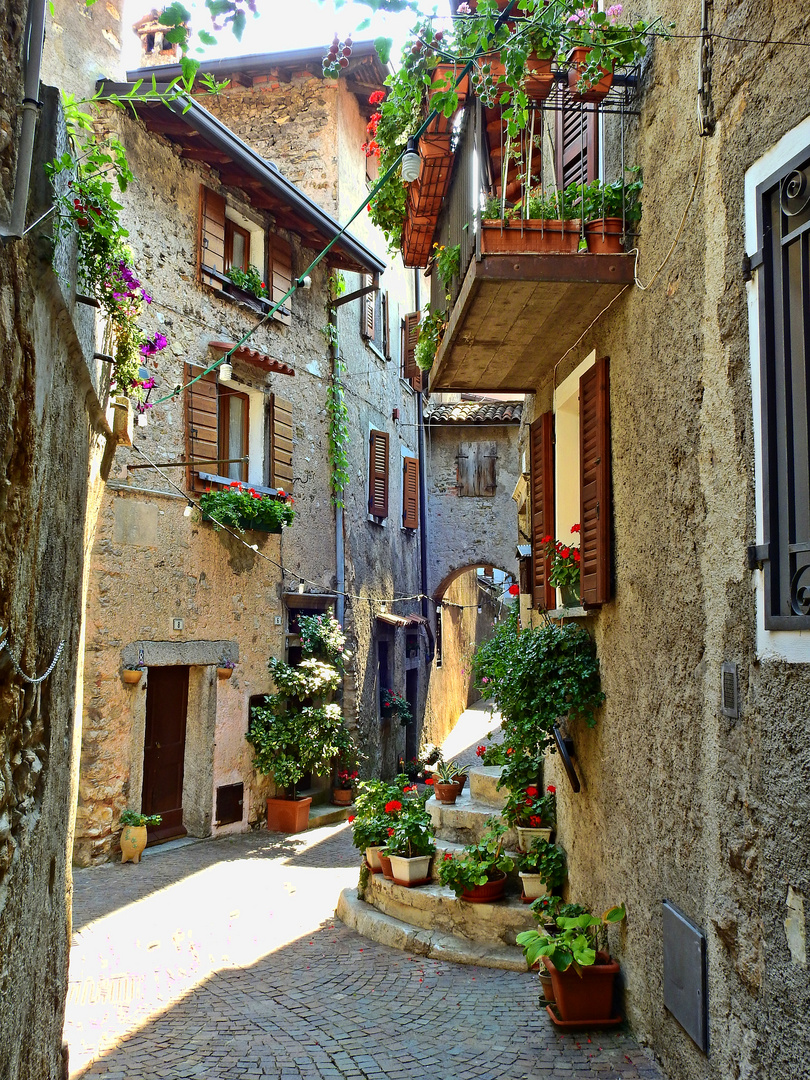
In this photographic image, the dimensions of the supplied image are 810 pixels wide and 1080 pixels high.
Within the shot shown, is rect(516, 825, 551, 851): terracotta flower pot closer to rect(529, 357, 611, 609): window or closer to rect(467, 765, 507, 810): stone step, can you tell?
rect(467, 765, 507, 810): stone step

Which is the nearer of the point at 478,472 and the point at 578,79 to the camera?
the point at 578,79

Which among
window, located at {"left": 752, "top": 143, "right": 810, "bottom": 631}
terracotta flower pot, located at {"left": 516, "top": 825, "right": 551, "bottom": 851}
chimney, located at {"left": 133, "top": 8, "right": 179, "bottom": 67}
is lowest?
terracotta flower pot, located at {"left": 516, "top": 825, "right": 551, "bottom": 851}

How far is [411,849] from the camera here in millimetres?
6996

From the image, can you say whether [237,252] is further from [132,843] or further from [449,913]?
[449,913]

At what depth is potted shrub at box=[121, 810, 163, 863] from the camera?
902 cm

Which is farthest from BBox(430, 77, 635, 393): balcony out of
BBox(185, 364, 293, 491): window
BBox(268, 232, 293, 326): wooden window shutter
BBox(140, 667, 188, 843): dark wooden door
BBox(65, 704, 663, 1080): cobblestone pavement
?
BBox(268, 232, 293, 326): wooden window shutter

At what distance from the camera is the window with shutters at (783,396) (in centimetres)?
284

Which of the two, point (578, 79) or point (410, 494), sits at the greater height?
point (578, 79)

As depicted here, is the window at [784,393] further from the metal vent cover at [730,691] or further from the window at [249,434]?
the window at [249,434]

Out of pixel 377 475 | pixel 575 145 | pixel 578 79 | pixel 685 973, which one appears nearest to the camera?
pixel 685 973

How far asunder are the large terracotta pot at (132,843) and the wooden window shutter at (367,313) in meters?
9.50

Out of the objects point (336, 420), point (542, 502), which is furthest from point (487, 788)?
point (336, 420)

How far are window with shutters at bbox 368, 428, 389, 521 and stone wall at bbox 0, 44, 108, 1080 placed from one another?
A: 1094 cm

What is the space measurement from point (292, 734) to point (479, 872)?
17.3ft
